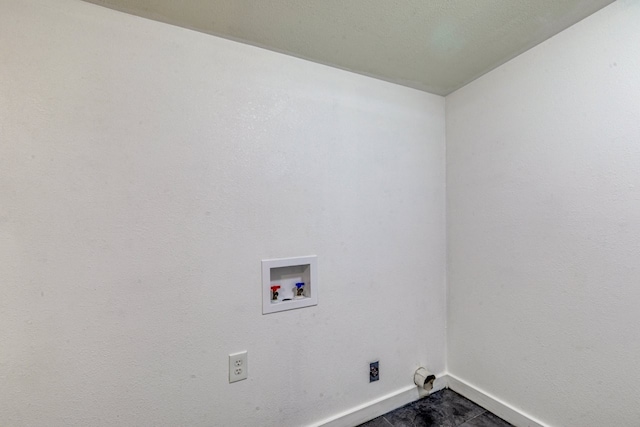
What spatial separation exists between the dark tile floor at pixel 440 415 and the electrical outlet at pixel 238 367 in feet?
2.46

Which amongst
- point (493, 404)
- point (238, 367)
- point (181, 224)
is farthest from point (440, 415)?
point (181, 224)

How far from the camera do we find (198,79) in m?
1.14

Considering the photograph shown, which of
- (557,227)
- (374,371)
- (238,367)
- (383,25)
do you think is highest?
(383,25)

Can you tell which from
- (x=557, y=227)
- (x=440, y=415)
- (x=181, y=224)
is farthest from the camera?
(x=440, y=415)

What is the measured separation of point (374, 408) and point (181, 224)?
1418 millimetres

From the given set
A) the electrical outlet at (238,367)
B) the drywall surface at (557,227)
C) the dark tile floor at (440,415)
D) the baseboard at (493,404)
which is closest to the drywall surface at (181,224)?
the electrical outlet at (238,367)

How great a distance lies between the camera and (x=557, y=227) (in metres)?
1.21

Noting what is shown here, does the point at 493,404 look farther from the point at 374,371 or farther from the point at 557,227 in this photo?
the point at 557,227

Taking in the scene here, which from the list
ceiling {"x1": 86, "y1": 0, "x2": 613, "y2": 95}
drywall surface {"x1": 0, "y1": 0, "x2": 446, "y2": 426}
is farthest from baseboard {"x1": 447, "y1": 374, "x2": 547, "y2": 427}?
ceiling {"x1": 86, "y1": 0, "x2": 613, "y2": 95}

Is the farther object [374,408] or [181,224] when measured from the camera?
[374,408]

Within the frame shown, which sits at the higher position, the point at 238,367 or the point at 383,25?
the point at 383,25

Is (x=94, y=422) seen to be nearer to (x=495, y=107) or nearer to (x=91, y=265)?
(x=91, y=265)

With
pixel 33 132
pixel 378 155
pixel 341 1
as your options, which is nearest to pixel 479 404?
pixel 378 155

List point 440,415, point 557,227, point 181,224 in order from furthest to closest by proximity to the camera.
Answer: point 440,415, point 557,227, point 181,224
